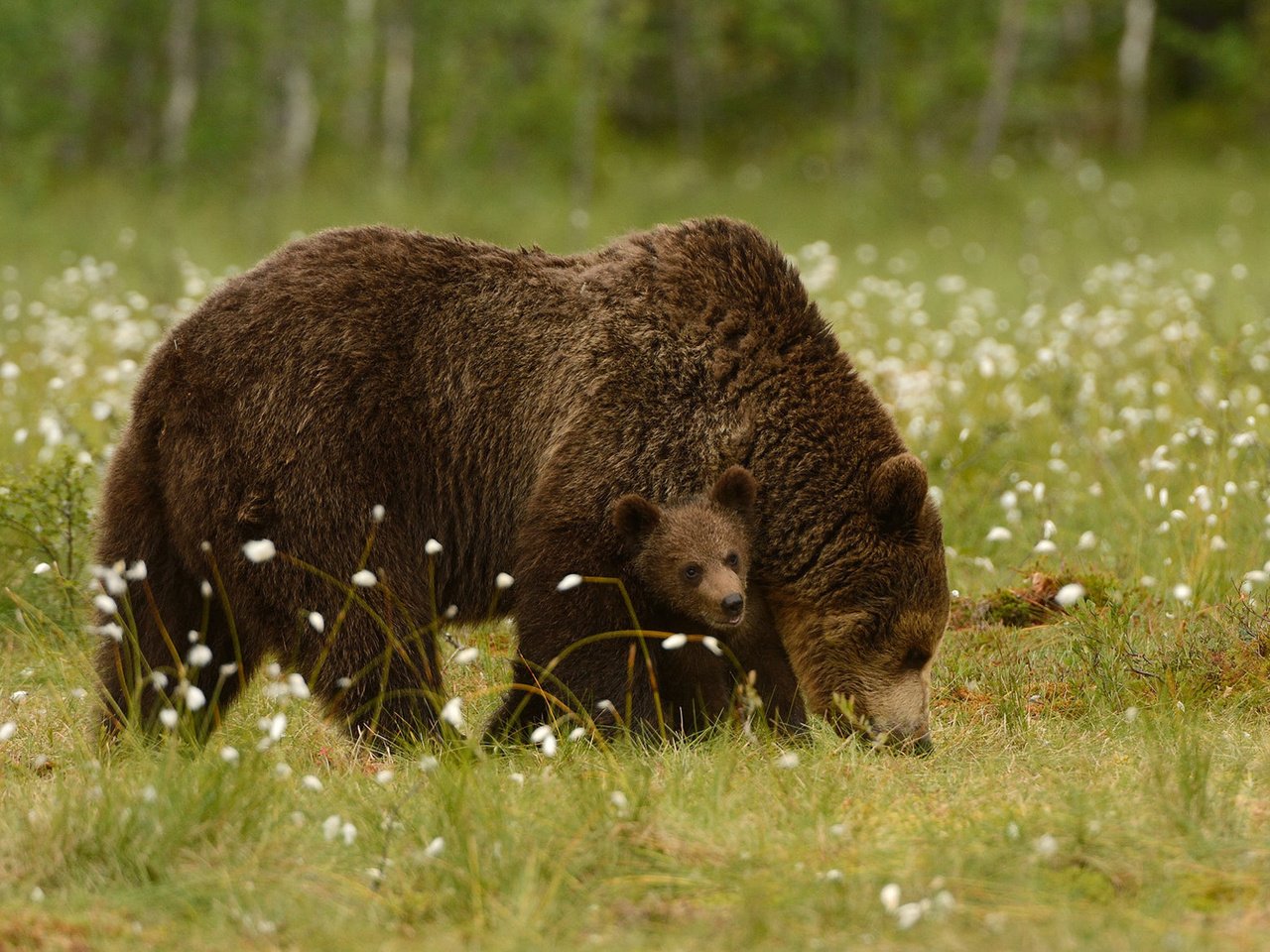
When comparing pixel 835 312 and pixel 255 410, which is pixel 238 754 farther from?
pixel 835 312

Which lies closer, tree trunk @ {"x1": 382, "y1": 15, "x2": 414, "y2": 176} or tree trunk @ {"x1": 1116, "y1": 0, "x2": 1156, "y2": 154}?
tree trunk @ {"x1": 382, "y1": 15, "x2": 414, "y2": 176}

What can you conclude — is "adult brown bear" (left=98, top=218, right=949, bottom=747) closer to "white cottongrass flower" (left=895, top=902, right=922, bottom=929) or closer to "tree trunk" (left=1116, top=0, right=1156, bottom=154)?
"white cottongrass flower" (left=895, top=902, right=922, bottom=929)

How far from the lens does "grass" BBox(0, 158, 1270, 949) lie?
3.93 meters

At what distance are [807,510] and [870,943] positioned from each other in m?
2.25

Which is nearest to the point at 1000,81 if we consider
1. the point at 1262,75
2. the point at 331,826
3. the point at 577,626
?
the point at 1262,75

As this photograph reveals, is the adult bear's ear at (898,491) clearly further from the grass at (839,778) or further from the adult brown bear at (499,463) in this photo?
the grass at (839,778)

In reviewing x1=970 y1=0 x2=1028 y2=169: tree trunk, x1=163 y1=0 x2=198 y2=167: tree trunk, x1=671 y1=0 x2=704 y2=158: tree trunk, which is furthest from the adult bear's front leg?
x1=671 y1=0 x2=704 y2=158: tree trunk

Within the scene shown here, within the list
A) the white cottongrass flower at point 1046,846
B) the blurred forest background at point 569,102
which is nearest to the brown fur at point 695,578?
the white cottongrass flower at point 1046,846

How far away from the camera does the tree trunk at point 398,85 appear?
31078mm

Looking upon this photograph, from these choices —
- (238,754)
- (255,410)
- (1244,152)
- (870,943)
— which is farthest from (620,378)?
(1244,152)

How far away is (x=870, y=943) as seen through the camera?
12.2ft

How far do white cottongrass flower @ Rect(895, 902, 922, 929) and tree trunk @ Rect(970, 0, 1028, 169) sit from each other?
2746cm

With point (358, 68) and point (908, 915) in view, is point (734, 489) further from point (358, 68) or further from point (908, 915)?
point (358, 68)

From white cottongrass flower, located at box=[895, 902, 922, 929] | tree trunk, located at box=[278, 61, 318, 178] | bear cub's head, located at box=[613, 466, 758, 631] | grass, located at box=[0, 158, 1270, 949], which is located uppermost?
bear cub's head, located at box=[613, 466, 758, 631]
